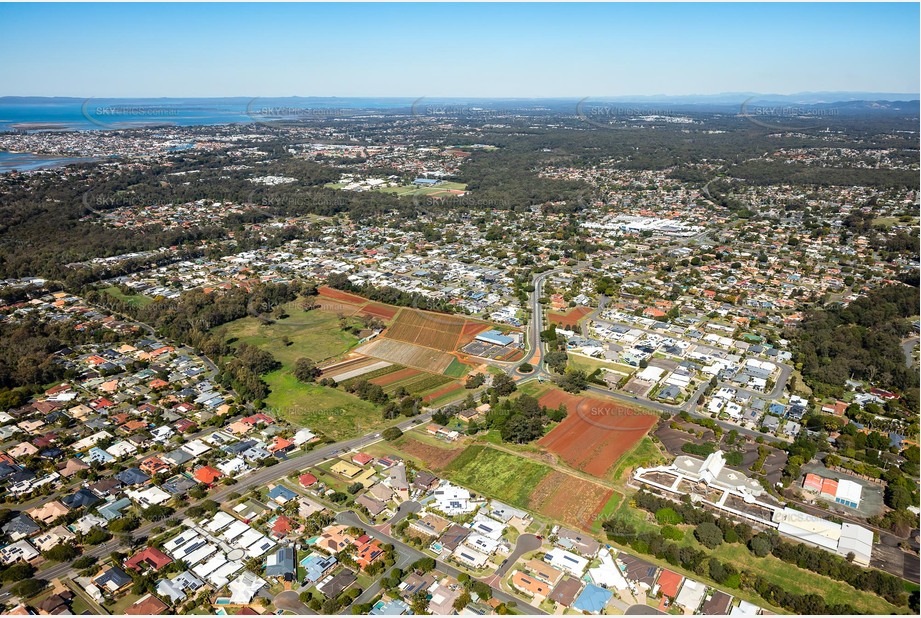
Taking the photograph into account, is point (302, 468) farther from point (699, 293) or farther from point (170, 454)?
point (699, 293)

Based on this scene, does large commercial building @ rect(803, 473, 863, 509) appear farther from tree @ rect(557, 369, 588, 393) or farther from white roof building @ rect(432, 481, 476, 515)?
white roof building @ rect(432, 481, 476, 515)

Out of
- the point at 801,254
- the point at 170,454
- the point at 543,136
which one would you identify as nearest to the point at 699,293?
the point at 801,254

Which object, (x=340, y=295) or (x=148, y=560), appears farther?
(x=340, y=295)

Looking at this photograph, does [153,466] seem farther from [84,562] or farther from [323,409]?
[323,409]

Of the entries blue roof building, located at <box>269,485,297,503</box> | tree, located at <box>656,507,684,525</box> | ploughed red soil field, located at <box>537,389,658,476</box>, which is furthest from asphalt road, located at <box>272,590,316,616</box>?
tree, located at <box>656,507,684,525</box>

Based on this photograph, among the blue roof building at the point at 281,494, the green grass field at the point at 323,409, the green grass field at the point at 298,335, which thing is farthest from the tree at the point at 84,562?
the green grass field at the point at 298,335

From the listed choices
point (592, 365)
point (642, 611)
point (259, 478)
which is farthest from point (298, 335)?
point (642, 611)
